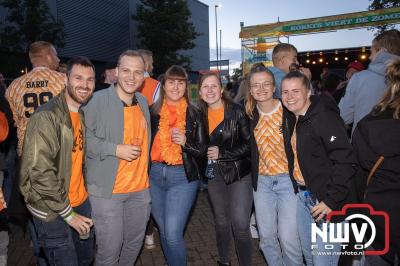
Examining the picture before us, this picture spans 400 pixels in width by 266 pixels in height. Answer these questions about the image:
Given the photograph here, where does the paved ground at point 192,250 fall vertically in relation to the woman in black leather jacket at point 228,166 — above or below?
below

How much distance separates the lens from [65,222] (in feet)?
8.52

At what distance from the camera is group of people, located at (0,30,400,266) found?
97.1 inches

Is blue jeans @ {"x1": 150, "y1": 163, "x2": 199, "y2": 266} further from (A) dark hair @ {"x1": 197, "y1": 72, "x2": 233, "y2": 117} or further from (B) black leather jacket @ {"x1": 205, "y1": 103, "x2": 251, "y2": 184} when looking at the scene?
(A) dark hair @ {"x1": 197, "y1": 72, "x2": 233, "y2": 117}

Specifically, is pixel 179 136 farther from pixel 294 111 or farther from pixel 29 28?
pixel 29 28

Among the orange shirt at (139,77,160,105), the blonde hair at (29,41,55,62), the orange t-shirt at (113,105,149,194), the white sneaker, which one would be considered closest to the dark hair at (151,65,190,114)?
the orange t-shirt at (113,105,149,194)

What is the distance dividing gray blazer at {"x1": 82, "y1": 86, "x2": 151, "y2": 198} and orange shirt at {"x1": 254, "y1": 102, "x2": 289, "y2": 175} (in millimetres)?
1441

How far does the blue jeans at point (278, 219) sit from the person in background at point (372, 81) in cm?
150

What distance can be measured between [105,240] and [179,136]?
1262 millimetres

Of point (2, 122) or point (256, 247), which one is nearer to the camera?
point (2, 122)

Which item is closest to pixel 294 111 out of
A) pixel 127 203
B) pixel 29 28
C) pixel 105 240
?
pixel 127 203

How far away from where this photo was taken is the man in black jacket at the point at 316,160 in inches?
103

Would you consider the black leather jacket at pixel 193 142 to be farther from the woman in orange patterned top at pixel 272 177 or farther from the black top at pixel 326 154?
the black top at pixel 326 154

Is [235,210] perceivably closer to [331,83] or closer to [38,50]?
[38,50]

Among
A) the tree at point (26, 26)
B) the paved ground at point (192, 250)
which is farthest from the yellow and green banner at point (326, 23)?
the paved ground at point (192, 250)
